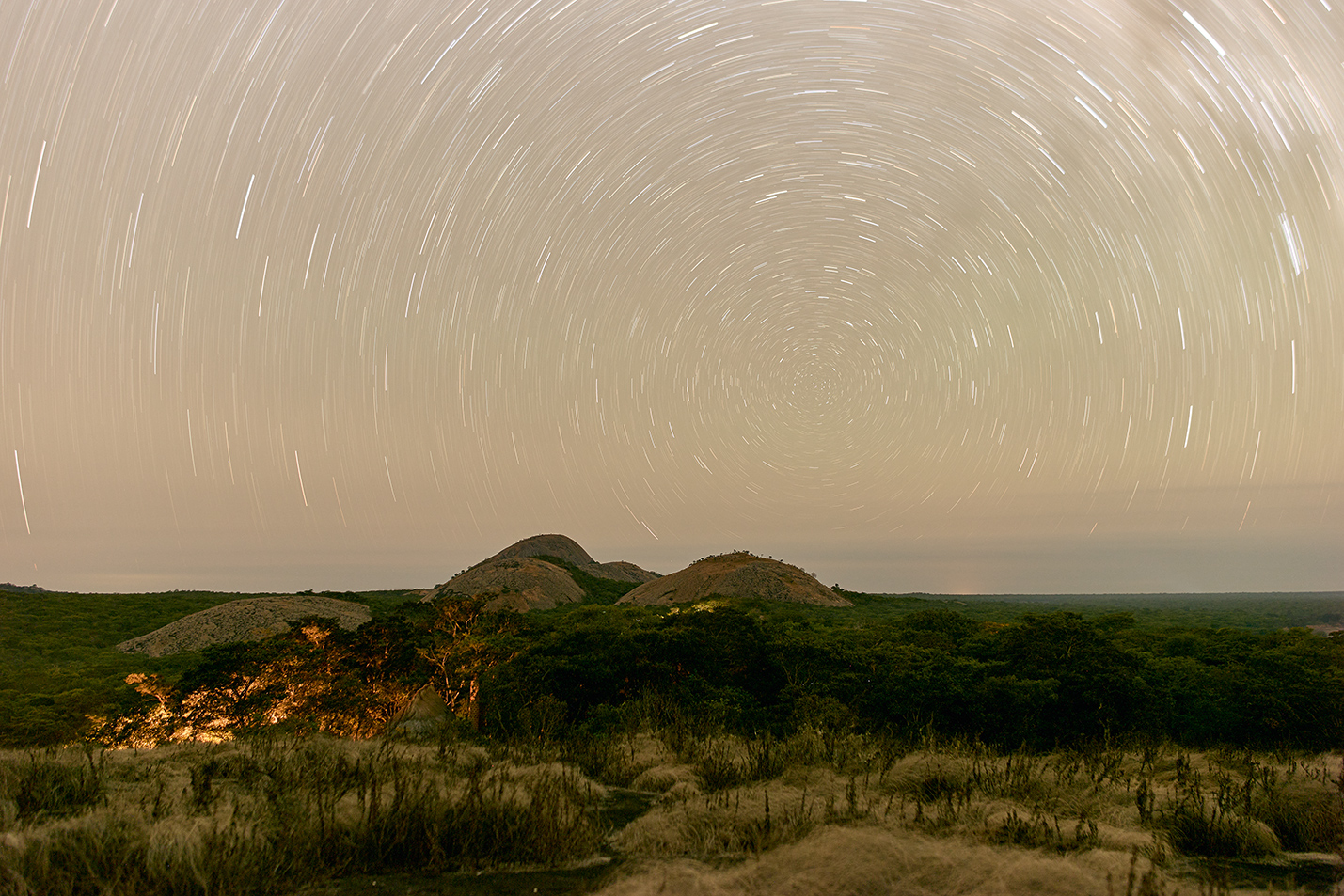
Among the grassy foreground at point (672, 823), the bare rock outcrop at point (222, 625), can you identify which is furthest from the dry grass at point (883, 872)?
the bare rock outcrop at point (222, 625)

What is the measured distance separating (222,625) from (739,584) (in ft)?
139

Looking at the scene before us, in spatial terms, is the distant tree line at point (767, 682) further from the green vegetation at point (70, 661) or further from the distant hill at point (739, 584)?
the distant hill at point (739, 584)

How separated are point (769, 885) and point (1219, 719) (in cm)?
1719

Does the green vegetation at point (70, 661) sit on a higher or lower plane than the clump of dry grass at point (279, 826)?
lower

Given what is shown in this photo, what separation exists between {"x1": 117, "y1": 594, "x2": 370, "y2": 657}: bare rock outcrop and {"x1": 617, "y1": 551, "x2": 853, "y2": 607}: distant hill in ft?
91.6

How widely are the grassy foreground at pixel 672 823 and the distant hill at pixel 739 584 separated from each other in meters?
53.8

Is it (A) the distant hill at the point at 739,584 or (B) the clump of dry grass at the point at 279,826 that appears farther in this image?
(A) the distant hill at the point at 739,584

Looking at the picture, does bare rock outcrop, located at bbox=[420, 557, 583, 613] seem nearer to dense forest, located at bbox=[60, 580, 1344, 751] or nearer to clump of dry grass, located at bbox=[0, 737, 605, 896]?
dense forest, located at bbox=[60, 580, 1344, 751]

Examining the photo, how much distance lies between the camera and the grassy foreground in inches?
238

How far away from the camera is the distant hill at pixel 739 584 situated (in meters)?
67.3

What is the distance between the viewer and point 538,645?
22.2 meters

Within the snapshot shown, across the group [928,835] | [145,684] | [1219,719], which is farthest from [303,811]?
[1219,719]

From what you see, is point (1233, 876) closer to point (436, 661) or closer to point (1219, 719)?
point (1219, 719)

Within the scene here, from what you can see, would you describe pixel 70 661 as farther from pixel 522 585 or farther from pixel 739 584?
pixel 739 584
